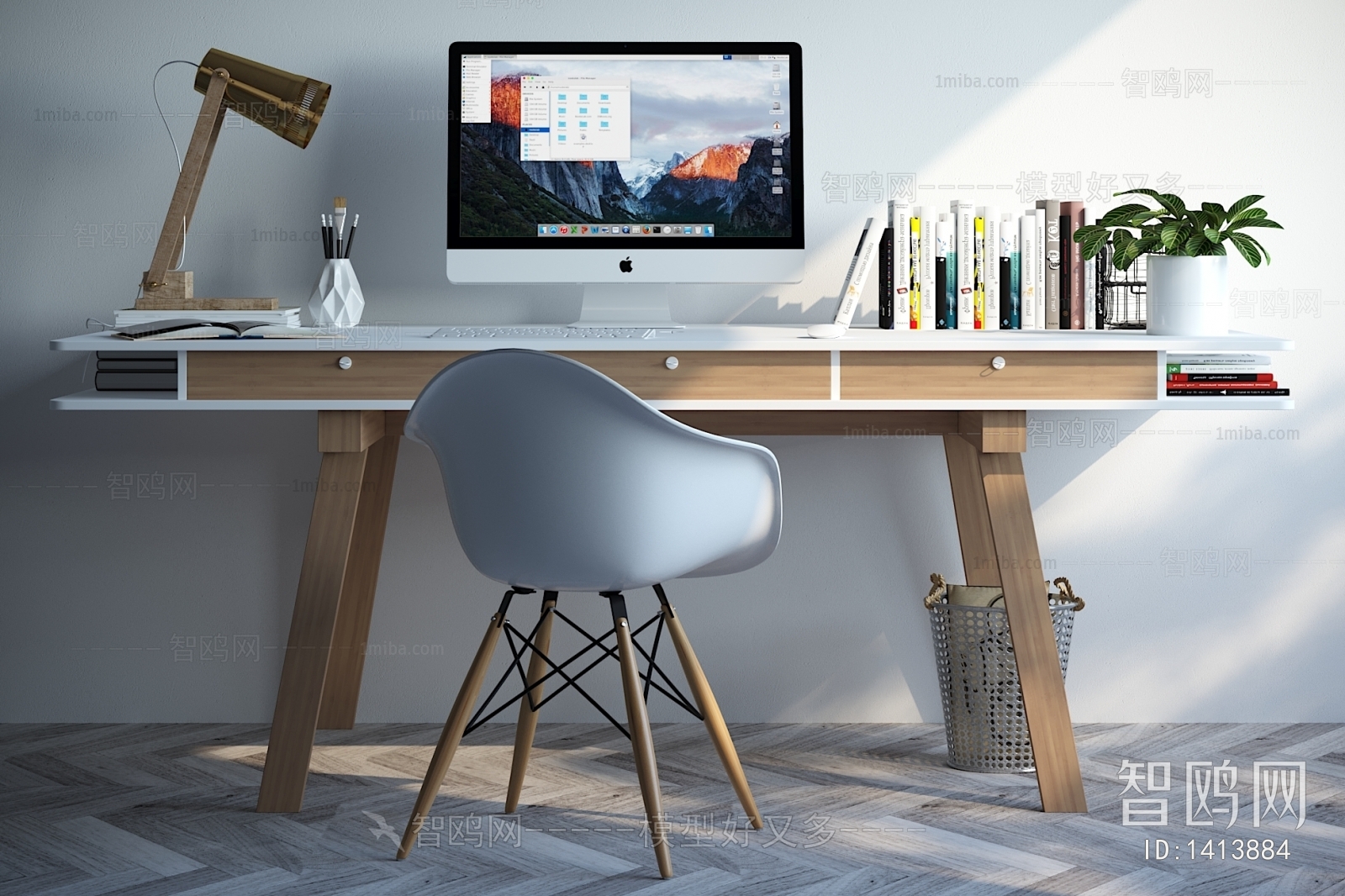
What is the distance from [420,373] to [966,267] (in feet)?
3.35

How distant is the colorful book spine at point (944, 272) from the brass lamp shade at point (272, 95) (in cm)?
118

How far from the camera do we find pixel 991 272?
2363mm

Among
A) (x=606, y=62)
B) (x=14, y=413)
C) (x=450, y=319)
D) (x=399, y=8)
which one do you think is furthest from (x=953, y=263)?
(x=14, y=413)

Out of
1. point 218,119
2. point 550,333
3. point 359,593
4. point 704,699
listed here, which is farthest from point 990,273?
point 218,119

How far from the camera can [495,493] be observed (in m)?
1.75

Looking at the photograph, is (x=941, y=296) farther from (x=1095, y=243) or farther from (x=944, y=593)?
(x=944, y=593)

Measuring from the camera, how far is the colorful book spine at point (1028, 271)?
93.1 inches

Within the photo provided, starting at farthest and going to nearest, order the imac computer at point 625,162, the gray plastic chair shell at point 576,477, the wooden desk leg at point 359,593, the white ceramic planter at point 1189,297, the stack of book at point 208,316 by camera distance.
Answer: the wooden desk leg at point 359,593 → the imac computer at point 625,162 → the stack of book at point 208,316 → the white ceramic planter at point 1189,297 → the gray plastic chair shell at point 576,477

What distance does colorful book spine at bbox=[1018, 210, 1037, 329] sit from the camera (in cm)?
237

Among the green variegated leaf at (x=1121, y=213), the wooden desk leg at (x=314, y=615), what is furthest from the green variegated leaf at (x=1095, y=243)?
the wooden desk leg at (x=314, y=615)

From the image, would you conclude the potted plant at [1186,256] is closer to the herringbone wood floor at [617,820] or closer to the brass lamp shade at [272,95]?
the herringbone wood floor at [617,820]

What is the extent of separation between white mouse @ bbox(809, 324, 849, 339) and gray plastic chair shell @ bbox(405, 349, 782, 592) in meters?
0.33

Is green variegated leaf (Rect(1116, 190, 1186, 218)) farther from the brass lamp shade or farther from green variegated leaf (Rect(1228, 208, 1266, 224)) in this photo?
the brass lamp shade

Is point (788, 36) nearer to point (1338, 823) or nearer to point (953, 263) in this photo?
point (953, 263)
